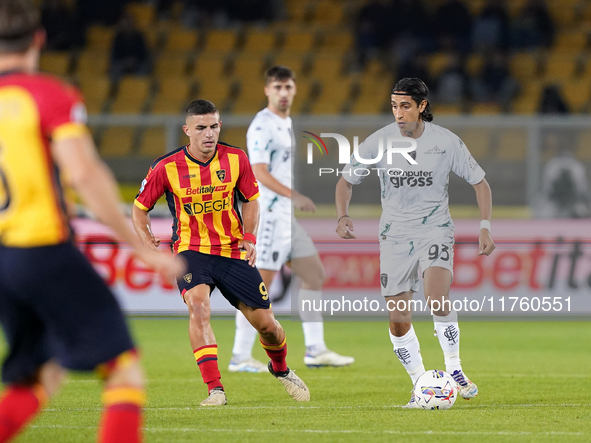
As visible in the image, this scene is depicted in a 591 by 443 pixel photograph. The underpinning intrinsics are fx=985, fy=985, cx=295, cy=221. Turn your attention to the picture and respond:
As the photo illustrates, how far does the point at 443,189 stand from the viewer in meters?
6.93

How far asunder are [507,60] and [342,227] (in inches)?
449

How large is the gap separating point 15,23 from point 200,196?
10.9ft

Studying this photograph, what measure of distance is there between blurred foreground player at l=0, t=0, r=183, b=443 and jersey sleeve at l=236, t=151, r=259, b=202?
3268 millimetres

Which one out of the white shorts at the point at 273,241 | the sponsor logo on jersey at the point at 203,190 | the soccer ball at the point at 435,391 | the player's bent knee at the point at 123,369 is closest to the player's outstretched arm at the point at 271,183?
the white shorts at the point at 273,241

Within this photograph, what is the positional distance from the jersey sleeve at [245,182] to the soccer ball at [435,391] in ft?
5.79

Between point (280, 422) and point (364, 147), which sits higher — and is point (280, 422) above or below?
below

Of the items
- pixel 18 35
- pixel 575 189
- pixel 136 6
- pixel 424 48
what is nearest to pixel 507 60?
pixel 424 48

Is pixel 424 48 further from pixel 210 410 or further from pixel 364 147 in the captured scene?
pixel 210 410

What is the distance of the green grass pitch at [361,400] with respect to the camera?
5418 millimetres

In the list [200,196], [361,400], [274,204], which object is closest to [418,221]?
[361,400]

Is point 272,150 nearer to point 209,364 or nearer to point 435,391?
point 209,364

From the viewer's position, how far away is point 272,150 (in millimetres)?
8656

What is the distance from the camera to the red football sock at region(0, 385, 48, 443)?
3.79m

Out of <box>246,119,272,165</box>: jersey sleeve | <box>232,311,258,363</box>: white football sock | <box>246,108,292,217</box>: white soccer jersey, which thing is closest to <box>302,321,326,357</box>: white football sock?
<box>232,311,258,363</box>: white football sock
